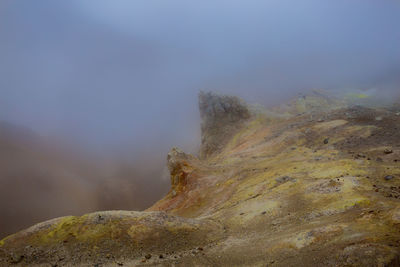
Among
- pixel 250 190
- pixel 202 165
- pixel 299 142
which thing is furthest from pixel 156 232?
pixel 299 142

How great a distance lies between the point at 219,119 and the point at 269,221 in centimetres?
5485

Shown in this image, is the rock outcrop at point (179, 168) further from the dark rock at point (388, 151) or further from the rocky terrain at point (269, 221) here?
the dark rock at point (388, 151)

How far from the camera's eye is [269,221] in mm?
21656

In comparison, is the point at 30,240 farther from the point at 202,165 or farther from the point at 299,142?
the point at 299,142

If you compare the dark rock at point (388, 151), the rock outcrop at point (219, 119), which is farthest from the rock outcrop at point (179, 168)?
the dark rock at point (388, 151)

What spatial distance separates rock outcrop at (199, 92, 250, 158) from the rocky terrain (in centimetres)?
2792

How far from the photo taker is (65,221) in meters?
20.1

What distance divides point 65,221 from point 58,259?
3.51 meters

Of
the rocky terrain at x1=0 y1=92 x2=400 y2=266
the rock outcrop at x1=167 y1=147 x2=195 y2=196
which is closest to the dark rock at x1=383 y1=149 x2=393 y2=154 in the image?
the rocky terrain at x1=0 y1=92 x2=400 y2=266

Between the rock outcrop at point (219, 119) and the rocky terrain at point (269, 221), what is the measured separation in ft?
91.6

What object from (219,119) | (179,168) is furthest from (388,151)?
(219,119)

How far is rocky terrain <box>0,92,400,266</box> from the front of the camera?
14.4 metres

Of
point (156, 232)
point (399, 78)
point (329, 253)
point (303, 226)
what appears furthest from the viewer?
point (399, 78)

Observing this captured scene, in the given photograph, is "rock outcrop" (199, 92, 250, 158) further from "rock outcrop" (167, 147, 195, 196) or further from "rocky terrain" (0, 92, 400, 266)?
"rocky terrain" (0, 92, 400, 266)
